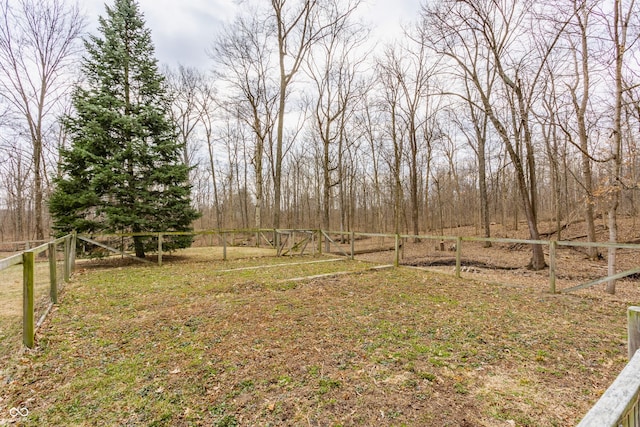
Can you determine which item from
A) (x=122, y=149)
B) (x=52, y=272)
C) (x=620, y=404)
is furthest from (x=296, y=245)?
(x=620, y=404)

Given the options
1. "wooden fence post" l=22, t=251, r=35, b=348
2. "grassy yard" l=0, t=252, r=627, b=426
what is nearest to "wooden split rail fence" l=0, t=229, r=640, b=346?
"wooden fence post" l=22, t=251, r=35, b=348

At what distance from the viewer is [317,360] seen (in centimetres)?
346

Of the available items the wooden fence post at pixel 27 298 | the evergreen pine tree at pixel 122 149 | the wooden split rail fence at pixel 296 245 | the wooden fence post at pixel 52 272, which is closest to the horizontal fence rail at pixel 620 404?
the wooden split rail fence at pixel 296 245

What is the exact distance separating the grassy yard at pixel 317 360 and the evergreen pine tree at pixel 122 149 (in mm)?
5498

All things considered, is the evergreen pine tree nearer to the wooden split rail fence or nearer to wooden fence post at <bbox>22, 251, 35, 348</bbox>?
the wooden split rail fence

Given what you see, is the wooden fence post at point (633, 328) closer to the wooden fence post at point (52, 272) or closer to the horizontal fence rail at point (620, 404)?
the horizontal fence rail at point (620, 404)

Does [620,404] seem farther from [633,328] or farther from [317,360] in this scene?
[317,360]

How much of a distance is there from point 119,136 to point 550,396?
14.1 metres

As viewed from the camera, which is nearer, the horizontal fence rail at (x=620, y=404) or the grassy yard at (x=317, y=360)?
the horizontal fence rail at (x=620, y=404)

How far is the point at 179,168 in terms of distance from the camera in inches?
461

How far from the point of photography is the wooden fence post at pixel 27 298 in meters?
3.61

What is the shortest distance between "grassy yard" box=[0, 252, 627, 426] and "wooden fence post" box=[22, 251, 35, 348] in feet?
0.89

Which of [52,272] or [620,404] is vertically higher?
[620,404]

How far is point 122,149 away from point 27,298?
915cm
